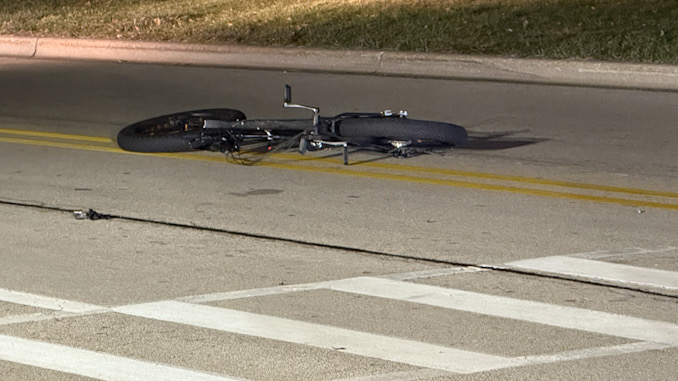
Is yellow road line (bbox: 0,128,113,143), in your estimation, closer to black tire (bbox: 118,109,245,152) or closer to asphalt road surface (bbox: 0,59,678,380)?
asphalt road surface (bbox: 0,59,678,380)

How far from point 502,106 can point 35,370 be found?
7808 mm

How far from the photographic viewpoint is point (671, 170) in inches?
362

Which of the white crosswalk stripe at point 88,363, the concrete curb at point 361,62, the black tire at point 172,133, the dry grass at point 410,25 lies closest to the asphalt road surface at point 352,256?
the white crosswalk stripe at point 88,363

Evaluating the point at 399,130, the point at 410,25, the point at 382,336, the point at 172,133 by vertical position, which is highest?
the point at 410,25

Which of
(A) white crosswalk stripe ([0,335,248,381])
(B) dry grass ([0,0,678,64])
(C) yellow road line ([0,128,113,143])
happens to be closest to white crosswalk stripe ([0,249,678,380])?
(A) white crosswalk stripe ([0,335,248,381])

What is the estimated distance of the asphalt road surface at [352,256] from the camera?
529 cm

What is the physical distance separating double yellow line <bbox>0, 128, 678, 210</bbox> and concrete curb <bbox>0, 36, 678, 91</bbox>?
4892mm

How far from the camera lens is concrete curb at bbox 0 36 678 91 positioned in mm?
13648

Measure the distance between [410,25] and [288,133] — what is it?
22.2ft

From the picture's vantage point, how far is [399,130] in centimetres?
935

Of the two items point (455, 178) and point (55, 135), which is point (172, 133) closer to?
point (55, 135)

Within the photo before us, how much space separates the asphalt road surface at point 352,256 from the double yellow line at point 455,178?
3 cm

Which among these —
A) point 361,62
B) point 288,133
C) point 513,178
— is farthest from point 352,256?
point 361,62

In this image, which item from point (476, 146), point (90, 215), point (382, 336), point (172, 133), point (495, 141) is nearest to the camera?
point (382, 336)
